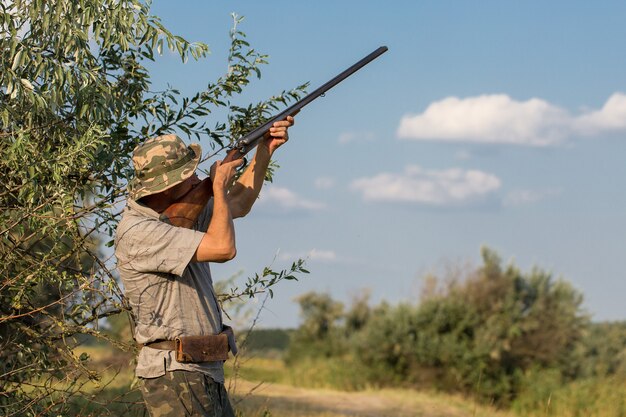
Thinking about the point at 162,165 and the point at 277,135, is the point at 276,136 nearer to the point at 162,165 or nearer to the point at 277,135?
the point at 277,135

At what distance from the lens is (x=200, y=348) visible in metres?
4.96

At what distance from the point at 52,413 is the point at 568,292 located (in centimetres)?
2399

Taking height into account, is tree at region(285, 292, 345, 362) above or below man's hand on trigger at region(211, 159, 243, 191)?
above

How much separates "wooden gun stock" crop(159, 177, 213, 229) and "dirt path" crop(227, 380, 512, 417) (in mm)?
9815

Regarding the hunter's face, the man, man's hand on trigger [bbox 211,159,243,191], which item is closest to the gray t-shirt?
the man

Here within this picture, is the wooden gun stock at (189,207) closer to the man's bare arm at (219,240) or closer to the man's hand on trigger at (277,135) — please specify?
the man's bare arm at (219,240)

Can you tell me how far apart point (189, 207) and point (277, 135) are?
1.14 metres

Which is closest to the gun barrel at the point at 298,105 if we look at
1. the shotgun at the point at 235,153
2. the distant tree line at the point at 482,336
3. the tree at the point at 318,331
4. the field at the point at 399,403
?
the shotgun at the point at 235,153

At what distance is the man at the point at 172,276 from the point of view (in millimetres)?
4910

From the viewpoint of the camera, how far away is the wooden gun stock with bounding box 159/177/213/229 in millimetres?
5273

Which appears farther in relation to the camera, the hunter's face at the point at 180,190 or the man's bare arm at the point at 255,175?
the man's bare arm at the point at 255,175

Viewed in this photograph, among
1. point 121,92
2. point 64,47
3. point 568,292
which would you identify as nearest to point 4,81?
point 64,47

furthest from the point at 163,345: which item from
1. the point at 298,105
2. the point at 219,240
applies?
the point at 298,105

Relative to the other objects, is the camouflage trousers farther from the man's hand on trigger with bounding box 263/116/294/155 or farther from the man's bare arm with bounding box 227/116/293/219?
the man's hand on trigger with bounding box 263/116/294/155
